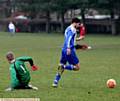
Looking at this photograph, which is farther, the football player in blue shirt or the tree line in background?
the tree line in background

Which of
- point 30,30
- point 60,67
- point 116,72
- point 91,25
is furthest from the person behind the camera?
point 30,30

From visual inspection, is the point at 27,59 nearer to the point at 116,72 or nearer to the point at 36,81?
the point at 36,81

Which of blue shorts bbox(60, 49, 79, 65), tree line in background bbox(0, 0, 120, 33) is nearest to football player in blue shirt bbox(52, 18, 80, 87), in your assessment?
blue shorts bbox(60, 49, 79, 65)

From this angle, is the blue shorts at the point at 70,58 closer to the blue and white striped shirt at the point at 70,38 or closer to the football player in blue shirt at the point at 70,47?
the football player in blue shirt at the point at 70,47

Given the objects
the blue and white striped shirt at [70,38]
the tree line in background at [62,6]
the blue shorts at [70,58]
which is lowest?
the tree line in background at [62,6]

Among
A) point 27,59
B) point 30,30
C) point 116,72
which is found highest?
point 27,59

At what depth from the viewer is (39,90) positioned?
16.0m

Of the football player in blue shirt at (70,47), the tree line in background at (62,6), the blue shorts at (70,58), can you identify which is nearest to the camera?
the football player in blue shirt at (70,47)

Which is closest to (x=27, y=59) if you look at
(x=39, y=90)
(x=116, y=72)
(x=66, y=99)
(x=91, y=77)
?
(x=39, y=90)

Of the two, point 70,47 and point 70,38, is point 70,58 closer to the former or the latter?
point 70,47

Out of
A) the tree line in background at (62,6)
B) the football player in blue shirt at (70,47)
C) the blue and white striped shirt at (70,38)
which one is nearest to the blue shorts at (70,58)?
the football player in blue shirt at (70,47)

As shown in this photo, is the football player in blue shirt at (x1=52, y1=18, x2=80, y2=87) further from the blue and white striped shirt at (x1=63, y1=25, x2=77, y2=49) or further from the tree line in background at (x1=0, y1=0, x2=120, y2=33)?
the tree line in background at (x1=0, y1=0, x2=120, y2=33)

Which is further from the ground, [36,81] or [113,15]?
[36,81]

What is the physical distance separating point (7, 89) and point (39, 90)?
89 cm
